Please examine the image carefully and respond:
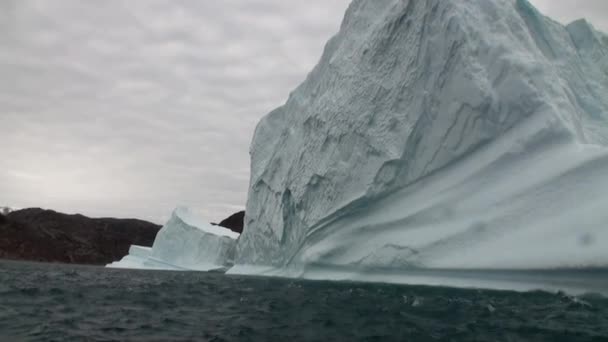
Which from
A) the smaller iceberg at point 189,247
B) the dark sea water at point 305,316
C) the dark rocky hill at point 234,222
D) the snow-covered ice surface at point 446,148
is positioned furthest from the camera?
the dark rocky hill at point 234,222

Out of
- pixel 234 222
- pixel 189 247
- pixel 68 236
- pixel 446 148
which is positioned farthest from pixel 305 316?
pixel 68 236

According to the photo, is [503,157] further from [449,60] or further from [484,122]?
[449,60]

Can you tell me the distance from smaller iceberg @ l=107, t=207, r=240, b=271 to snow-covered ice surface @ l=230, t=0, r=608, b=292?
5746 millimetres

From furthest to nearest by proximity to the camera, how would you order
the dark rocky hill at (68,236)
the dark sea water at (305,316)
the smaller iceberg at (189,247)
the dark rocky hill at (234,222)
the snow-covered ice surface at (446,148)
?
the dark rocky hill at (234,222), the dark rocky hill at (68,236), the smaller iceberg at (189,247), the snow-covered ice surface at (446,148), the dark sea water at (305,316)

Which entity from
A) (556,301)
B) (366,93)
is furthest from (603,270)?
(366,93)

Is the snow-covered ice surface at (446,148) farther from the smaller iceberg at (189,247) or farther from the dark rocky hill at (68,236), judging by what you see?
the dark rocky hill at (68,236)

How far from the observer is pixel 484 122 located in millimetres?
12914

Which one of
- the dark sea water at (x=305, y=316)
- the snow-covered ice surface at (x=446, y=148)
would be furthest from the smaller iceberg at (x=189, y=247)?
the dark sea water at (x=305, y=316)

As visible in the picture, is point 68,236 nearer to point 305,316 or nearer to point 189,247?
point 189,247

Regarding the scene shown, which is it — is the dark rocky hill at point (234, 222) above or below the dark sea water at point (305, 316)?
above

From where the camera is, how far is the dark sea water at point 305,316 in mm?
6273

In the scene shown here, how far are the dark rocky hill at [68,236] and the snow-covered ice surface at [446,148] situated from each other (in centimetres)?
4083

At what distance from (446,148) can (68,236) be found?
175 ft

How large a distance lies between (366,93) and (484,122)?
12.6ft
